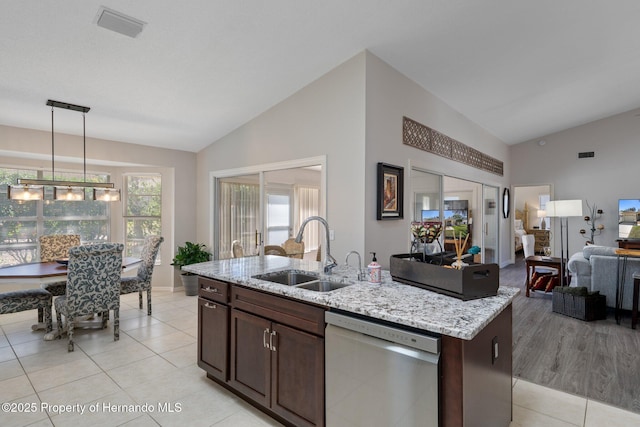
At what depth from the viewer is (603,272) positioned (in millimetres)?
4301

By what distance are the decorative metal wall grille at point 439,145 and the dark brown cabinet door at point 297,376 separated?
2.82 metres

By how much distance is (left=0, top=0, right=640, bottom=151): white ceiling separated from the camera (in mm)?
2623

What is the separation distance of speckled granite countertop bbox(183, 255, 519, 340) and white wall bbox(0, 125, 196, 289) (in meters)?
3.43

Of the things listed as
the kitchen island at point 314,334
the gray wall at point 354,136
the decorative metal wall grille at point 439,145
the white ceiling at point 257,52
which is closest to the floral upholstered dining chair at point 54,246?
the white ceiling at point 257,52

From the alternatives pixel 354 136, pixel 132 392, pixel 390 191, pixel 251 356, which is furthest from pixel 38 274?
pixel 390 191

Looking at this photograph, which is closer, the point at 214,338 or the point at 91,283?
the point at 214,338

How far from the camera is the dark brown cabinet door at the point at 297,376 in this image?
1827mm

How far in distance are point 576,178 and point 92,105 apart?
933cm

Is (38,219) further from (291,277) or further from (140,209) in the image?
(291,277)

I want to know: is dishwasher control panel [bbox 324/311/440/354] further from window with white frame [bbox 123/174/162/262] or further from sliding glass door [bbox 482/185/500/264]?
sliding glass door [bbox 482/185/500/264]

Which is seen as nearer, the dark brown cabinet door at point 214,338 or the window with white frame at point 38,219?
the dark brown cabinet door at point 214,338

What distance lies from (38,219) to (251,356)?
15.7 feet

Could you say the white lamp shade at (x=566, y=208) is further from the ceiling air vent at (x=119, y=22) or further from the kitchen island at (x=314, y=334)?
the ceiling air vent at (x=119, y=22)

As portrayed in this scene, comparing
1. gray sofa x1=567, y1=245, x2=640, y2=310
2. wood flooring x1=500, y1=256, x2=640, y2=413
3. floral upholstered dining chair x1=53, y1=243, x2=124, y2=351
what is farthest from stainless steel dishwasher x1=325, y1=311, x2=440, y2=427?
gray sofa x1=567, y1=245, x2=640, y2=310
